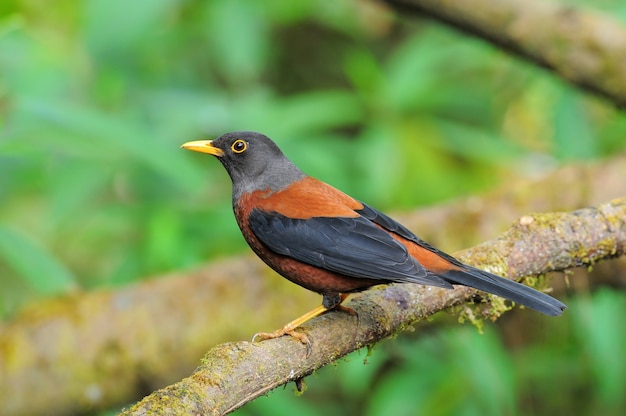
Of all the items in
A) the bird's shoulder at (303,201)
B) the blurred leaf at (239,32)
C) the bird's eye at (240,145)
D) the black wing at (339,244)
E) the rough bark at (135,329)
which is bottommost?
the rough bark at (135,329)

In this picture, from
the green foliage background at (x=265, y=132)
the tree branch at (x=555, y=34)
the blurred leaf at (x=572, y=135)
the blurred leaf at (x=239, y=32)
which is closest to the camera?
the green foliage background at (x=265, y=132)

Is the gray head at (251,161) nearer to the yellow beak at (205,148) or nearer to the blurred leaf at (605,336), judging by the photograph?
the yellow beak at (205,148)

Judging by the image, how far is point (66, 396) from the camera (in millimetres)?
4512

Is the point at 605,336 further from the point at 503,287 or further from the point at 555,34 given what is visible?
the point at 503,287

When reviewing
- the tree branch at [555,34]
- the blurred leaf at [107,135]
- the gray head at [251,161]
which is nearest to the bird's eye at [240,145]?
the gray head at [251,161]

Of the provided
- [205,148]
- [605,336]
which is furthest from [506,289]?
[605,336]

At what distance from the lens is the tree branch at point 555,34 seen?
547cm

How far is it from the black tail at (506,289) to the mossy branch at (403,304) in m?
0.26

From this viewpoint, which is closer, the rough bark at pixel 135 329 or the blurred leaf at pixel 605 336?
the rough bark at pixel 135 329

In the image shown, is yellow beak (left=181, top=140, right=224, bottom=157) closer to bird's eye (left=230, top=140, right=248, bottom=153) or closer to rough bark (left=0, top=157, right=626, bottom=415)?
bird's eye (left=230, top=140, right=248, bottom=153)

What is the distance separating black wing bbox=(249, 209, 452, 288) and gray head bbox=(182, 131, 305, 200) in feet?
1.09

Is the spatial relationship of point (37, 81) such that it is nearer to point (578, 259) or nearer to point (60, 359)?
point (60, 359)

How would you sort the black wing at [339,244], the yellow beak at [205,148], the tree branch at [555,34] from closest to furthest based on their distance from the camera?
1. the black wing at [339,244]
2. the yellow beak at [205,148]
3. the tree branch at [555,34]

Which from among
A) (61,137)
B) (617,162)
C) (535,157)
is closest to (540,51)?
(617,162)
